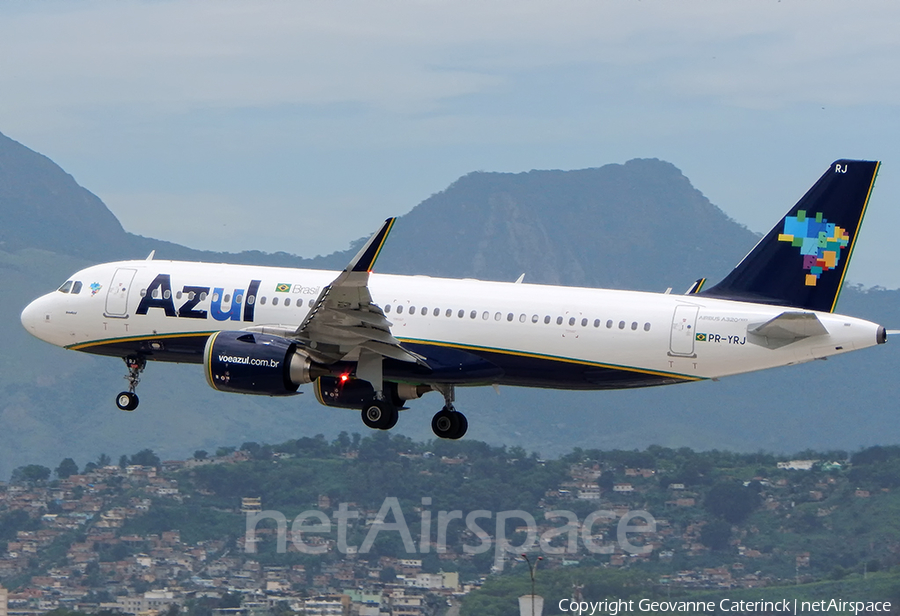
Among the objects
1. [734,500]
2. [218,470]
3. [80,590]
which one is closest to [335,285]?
[80,590]

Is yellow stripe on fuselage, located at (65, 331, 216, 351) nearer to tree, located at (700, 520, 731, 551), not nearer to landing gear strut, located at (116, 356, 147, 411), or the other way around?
landing gear strut, located at (116, 356, 147, 411)

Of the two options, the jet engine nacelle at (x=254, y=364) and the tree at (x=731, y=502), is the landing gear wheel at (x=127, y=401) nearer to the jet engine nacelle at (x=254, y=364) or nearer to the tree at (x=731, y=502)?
the jet engine nacelle at (x=254, y=364)

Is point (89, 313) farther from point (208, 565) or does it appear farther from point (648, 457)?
point (648, 457)

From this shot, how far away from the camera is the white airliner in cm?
4922

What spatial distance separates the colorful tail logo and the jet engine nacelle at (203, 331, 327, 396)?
1570 cm

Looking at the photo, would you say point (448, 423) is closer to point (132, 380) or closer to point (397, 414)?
point (397, 414)

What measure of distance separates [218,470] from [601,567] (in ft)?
177

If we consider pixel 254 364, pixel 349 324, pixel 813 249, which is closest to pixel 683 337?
pixel 813 249

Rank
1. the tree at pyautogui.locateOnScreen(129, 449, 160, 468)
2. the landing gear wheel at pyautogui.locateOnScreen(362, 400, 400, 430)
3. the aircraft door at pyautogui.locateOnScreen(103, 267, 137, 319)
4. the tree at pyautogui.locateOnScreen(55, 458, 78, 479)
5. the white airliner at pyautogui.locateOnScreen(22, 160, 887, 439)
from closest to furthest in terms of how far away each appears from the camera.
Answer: the white airliner at pyautogui.locateOnScreen(22, 160, 887, 439) → the landing gear wheel at pyautogui.locateOnScreen(362, 400, 400, 430) → the aircraft door at pyautogui.locateOnScreen(103, 267, 137, 319) → the tree at pyautogui.locateOnScreen(55, 458, 78, 479) → the tree at pyautogui.locateOnScreen(129, 449, 160, 468)

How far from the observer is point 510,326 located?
5100 centimetres

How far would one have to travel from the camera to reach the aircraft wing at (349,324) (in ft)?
157

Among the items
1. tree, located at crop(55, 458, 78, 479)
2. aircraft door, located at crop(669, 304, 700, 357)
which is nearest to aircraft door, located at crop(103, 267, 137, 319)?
aircraft door, located at crop(669, 304, 700, 357)

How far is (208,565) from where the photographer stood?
115m

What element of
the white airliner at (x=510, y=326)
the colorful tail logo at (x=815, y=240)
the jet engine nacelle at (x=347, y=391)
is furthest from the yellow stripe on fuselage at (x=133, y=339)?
the colorful tail logo at (x=815, y=240)
